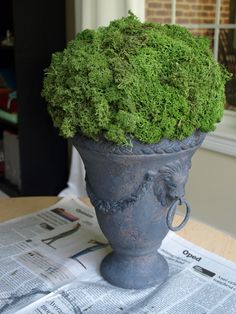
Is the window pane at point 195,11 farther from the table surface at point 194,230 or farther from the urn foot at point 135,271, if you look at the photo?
the urn foot at point 135,271

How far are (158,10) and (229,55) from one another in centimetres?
41

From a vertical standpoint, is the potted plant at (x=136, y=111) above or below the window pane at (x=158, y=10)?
below

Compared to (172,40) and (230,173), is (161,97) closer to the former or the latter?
(172,40)

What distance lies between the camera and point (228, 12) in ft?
6.47

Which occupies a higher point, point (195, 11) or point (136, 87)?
point (195, 11)

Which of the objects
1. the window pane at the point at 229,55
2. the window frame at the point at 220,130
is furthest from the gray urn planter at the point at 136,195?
the window pane at the point at 229,55

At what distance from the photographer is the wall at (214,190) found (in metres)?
1.89

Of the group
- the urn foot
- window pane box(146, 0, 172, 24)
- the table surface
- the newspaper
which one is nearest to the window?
window pane box(146, 0, 172, 24)

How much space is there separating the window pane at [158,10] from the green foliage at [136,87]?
139 cm

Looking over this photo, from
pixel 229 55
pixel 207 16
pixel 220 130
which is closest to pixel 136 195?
pixel 220 130

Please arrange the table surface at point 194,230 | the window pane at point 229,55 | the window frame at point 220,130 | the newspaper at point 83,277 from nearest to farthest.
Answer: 1. the newspaper at point 83,277
2. the table surface at point 194,230
3. the window frame at point 220,130
4. the window pane at point 229,55

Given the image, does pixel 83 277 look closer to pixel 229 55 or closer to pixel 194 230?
pixel 194 230

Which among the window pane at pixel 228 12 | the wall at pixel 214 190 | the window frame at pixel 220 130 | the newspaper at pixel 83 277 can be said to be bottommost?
the wall at pixel 214 190

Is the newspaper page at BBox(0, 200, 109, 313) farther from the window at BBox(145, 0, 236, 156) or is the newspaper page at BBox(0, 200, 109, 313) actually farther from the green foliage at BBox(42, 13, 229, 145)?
the window at BBox(145, 0, 236, 156)
